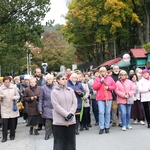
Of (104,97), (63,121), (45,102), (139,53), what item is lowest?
(63,121)

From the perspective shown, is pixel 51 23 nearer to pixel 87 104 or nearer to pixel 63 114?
pixel 87 104

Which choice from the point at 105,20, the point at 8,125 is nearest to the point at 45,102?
the point at 8,125

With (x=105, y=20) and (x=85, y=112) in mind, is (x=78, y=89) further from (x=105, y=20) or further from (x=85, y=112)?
(x=105, y=20)

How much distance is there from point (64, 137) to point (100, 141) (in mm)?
2406

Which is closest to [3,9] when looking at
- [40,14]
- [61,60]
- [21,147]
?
[40,14]

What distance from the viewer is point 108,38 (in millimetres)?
40406

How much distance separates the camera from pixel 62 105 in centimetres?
608

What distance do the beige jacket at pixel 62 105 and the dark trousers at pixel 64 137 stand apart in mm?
106

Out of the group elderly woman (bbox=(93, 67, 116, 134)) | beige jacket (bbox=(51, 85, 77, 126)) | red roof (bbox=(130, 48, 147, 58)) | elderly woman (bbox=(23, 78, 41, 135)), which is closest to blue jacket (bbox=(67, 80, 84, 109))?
elderly woman (bbox=(93, 67, 116, 134))

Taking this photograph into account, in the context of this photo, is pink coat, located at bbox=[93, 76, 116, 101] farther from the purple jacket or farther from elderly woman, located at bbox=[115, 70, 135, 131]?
the purple jacket

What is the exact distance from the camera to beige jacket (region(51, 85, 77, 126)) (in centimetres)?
601

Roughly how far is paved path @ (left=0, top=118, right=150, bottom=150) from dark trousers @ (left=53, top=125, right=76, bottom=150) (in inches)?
62.8

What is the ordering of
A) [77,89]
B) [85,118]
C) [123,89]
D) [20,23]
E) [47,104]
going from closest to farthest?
[47,104] → [77,89] → [123,89] → [85,118] → [20,23]

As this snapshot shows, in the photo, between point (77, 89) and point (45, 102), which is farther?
point (77, 89)
